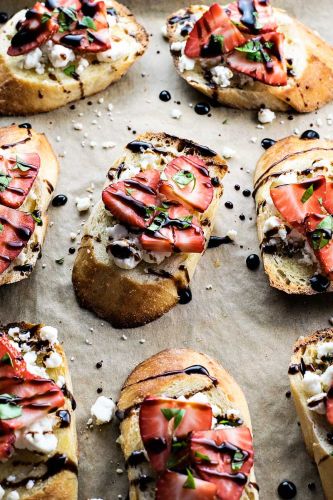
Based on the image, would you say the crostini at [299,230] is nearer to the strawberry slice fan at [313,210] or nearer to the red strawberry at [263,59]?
the strawberry slice fan at [313,210]

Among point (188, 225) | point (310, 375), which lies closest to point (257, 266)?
point (188, 225)

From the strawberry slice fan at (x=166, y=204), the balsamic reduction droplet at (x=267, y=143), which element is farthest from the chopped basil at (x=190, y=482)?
the balsamic reduction droplet at (x=267, y=143)

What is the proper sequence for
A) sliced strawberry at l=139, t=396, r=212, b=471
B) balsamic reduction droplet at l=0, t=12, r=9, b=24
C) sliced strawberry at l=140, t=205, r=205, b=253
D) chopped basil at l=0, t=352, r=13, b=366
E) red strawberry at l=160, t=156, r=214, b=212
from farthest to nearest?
balsamic reduction droplet at l=0, t=12, r=9, b=24 < red strawberry at l=160, t=156, r=214, b=212 < sliced strawberry at l=140, t=205, r=205, b=253 < chopped basil at l=0, t=352, r=13, b=366 < sliced strawberry at l=139, t=396, r=212, b=471

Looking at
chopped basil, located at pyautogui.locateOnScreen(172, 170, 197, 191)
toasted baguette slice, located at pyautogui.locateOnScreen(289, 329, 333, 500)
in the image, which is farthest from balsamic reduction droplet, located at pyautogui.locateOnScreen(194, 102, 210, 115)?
toasted baguette slice, located at pyautogui.locateOnScreen(289, 329, 333, 500)

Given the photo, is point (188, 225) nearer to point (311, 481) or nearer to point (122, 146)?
point (122, 146)

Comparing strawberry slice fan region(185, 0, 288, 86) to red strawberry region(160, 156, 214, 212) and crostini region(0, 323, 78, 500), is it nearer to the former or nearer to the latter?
red strawberry region(160, 156, 214, 212)

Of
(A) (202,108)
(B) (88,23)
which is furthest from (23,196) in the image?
(A) (202,108)
